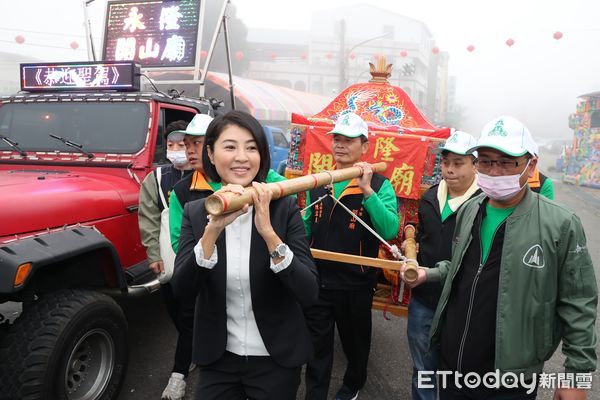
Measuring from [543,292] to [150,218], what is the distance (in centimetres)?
239

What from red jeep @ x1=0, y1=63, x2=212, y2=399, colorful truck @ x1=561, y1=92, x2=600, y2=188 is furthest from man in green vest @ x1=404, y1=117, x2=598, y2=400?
colorful truck @ x1=561, y1=92, x2=600, y2=188

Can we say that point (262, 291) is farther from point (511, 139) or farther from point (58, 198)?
point (58, 198)

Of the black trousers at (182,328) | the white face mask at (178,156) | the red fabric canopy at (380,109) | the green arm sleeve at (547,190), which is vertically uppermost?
the red fabric canopy at (380,109)

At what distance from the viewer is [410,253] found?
2600mm

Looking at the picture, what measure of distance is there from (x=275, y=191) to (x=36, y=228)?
68.7 inches

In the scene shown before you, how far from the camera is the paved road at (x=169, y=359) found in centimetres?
316

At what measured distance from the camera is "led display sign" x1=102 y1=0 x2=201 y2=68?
5.38 m

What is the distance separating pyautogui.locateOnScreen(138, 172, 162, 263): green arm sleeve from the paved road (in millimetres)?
999

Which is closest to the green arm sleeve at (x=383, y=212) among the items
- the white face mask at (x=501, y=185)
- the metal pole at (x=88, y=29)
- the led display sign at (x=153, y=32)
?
the white face mask at (x=501, y=185)

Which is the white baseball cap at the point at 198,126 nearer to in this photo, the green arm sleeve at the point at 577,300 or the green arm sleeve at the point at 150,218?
the green arm sleeve at the point at 150,218

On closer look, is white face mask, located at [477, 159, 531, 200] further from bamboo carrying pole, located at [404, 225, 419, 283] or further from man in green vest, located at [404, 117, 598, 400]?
bamboo carrying pole, located at [404, 225, 419, 283]

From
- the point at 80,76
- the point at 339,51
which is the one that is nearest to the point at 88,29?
the point at 80,76

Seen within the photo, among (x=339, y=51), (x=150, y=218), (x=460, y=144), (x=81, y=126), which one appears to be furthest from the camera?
(x=339, y=51)

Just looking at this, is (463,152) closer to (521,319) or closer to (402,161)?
(402,161)
